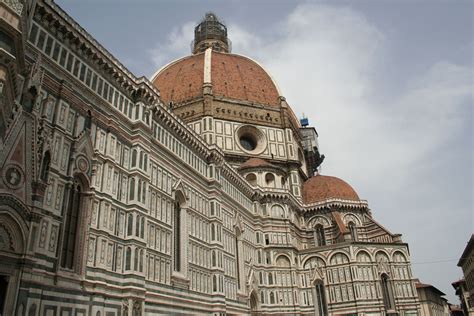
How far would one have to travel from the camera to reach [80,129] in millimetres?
17172

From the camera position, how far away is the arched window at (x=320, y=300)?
34.2 m

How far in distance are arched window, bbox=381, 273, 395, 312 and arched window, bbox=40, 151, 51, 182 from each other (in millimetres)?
28775

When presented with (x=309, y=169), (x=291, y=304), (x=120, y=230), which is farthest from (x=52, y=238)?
(x=309, y=169)

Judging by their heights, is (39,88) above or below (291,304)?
above

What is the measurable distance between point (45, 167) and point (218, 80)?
32.7 m

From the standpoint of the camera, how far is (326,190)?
135 feet

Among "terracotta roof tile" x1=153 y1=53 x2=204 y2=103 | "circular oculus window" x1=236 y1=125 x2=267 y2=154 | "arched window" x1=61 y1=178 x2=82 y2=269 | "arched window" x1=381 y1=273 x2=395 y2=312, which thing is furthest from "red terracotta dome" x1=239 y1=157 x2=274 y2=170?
"arched window" x1=61 y1=178 x2=82 y2=269

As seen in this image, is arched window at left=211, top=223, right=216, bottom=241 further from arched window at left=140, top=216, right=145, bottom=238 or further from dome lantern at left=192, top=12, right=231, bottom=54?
dome lantern at left=192, top=12, right=231, bottom=54

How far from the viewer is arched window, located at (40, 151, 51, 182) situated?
14.6 meters

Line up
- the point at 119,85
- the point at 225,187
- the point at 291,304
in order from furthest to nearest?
the point at 291,304 < the point at 225,187 < the point at 119,85

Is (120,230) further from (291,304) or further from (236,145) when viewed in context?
(236,145)

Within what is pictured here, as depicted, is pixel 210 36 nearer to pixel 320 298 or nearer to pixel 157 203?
pixel 320 298

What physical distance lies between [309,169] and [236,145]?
14250mm

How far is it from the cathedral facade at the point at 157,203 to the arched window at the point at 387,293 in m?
0.16
